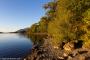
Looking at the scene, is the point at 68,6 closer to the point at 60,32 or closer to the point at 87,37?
the point at 60,32

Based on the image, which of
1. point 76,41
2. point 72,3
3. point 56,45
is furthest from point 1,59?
point 72,3

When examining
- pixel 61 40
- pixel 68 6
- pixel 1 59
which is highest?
pixel 68 6

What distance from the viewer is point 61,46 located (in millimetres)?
43250

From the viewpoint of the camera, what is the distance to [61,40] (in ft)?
143

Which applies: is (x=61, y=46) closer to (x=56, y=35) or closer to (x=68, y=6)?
(x=56, y=35)

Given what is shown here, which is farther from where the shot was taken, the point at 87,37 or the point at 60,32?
the point at 60,32

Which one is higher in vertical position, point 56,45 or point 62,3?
point 62,3

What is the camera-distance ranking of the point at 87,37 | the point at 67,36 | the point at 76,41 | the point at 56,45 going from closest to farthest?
the point at 87,37 → the point at 76,41 → the point at 67,36 → the point at 56,45

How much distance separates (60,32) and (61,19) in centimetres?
277

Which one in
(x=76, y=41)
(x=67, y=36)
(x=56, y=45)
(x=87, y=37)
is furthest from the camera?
(x=56, y=45)

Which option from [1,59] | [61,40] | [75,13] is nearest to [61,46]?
[61,40]

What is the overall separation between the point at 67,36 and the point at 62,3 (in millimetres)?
7342

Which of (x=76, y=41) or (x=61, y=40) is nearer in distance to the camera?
(x=76, y=41)

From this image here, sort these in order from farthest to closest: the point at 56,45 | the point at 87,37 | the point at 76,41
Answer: the point at 56,45, the point at 76,41, the point at 87,37
